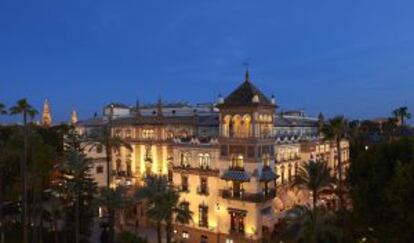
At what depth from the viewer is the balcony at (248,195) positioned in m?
42.1

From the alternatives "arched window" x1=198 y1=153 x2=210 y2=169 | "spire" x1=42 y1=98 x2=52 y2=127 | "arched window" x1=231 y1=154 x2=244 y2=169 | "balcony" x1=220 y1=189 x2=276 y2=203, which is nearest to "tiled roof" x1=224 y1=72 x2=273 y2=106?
"arched window" x1=231 y1=154 x2=244 y2=169

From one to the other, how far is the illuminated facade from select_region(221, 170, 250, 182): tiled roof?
3 centimetres

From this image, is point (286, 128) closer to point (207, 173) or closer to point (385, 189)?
point (207, 173)

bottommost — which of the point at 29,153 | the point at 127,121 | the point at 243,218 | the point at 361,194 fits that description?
the point at 243,218

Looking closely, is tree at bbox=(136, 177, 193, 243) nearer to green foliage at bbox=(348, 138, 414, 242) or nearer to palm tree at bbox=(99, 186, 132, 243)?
palm tree at bbox=(99, 186, 132, 243)

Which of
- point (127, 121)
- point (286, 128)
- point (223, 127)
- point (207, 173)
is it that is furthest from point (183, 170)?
Result: point (286, 128)

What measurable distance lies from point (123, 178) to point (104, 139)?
20825mm

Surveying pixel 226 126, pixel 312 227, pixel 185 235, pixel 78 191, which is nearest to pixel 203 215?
pixel 185 235

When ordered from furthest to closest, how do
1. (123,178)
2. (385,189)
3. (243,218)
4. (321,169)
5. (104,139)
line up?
(123,178), (243,218), (104,139), (321,169), (385,189)

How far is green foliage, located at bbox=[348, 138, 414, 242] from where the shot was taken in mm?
30031

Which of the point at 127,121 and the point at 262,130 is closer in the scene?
the point at 262,130

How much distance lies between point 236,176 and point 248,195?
2.40 metres

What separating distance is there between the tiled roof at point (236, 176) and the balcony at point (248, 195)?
1.62 metres

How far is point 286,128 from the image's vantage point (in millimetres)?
61250
